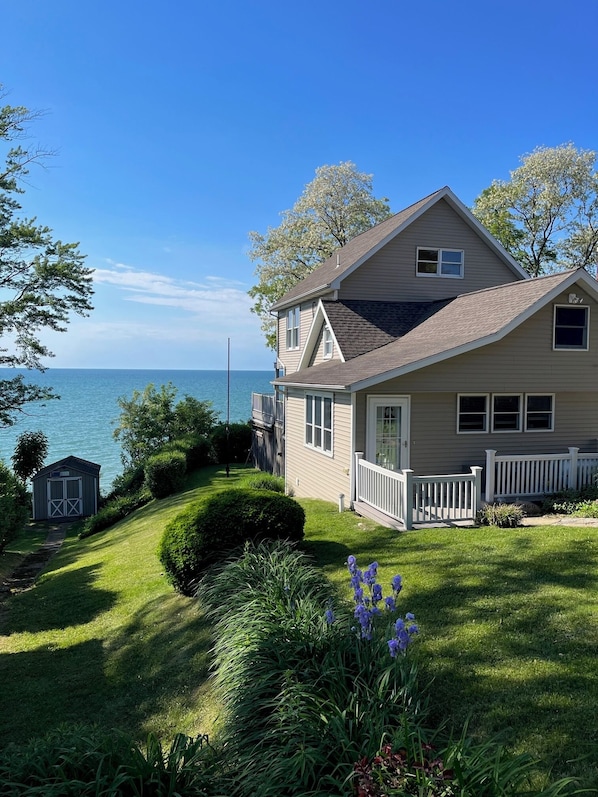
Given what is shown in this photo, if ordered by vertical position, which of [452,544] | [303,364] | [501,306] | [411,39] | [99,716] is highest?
[411,39]

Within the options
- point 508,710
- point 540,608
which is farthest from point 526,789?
point 540,608

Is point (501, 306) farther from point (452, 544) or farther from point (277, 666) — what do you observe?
point (277, 666)

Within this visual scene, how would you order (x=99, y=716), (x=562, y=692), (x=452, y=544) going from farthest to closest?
(x=452, y=544) < (x=99, y=716) < (x=562, y=692)

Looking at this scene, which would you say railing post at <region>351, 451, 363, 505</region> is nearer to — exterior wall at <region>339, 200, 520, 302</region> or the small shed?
exterior wall at <region>339, 200, 520, 302</region>

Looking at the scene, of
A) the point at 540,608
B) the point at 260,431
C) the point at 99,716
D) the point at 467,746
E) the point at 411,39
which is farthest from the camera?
the point at 260,431

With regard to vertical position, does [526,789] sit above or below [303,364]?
below

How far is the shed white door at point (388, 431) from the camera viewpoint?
1322 cm

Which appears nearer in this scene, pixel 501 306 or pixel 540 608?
pixel 540 608

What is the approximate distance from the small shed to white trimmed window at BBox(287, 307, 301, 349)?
1058cm

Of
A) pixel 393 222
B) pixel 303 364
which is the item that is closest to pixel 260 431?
pixel 303 364

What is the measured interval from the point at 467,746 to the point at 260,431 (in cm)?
2322

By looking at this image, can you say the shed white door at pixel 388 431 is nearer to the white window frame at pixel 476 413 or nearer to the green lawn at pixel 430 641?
the white window frame at pixel 476 413

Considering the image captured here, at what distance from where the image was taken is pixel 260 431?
86.7 feet

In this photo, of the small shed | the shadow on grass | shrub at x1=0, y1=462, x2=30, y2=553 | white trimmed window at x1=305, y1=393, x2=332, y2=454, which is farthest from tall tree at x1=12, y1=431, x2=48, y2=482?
white trimmed window at x1=305, y1=393, x2=332, y2=454
